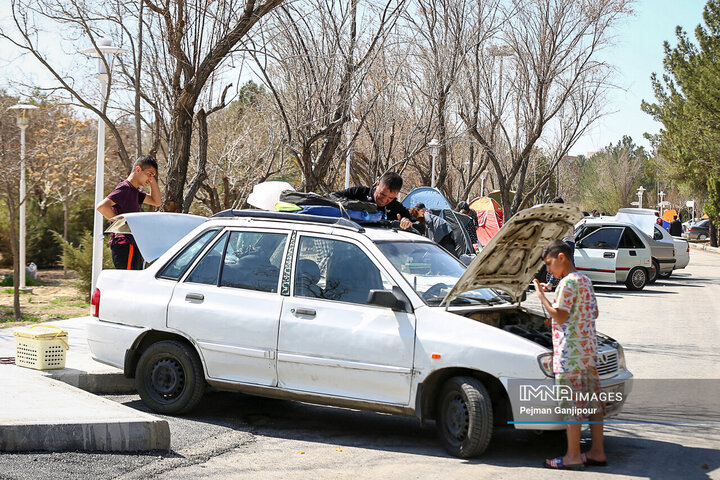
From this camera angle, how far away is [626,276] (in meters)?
21.5

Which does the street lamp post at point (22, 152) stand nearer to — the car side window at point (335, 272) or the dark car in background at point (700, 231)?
the car side window at point (335, 272)

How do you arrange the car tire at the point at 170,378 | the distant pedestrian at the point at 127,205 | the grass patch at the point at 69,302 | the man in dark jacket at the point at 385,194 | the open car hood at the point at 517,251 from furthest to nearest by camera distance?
the grass patch at the point at 69,302 < the distant pedestrian at the point at 127,205 < the man in dark jacket at the point at 385,194 < the car tire at the point at 170,378 < the open car hood at the point at 517,251

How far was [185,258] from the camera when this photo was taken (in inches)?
290

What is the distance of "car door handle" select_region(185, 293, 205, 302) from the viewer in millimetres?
7035

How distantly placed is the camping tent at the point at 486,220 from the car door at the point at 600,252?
9.26 feet

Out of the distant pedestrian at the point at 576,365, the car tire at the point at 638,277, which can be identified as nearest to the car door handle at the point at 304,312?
the distant pedestrian at the point at 576,365

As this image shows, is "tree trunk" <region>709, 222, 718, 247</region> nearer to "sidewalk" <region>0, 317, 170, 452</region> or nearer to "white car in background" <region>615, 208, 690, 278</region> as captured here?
"white car in background" <region>615, 208, 690, 278</region>

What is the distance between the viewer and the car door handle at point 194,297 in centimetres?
704

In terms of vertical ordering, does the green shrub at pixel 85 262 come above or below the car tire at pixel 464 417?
above

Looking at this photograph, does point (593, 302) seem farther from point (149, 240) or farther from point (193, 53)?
→ point (193, 53)

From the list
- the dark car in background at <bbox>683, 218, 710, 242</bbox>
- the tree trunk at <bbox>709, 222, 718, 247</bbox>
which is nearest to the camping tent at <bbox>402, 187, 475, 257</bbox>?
the tree trunk at <bbox>709, 222, 718, 247</bbox>

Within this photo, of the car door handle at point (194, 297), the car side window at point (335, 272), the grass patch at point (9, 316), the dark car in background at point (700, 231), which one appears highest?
the dark car in background at point (700, 231)

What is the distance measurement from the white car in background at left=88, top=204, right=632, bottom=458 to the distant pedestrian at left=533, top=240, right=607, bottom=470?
0.43 ft

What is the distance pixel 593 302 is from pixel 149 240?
4.34 meters
